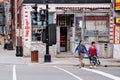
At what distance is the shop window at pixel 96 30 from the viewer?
39.2 meters

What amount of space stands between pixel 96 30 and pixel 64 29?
327cm

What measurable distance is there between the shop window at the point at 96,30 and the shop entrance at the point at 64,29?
5.73 feet

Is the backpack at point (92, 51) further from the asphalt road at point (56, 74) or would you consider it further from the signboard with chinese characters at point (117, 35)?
the signboard with chinese characters at point (117, 35)

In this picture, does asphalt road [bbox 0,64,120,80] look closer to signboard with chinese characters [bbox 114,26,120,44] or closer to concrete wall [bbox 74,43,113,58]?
signboard with chinese characters [bbox 114,26,120,44]

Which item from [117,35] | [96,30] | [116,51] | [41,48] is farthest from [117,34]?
[41,48]

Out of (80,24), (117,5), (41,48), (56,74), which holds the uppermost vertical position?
(117,5)

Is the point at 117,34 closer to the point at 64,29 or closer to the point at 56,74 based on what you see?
the point at 64,29

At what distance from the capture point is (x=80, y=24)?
3938 cm

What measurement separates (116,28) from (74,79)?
56.8ft

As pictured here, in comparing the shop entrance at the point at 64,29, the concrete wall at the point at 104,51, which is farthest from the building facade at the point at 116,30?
the shop entrance at the point at 64,29

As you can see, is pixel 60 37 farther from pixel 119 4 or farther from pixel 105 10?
pixel 119 4

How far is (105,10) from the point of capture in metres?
39.3

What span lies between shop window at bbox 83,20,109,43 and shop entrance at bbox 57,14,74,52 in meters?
1.75

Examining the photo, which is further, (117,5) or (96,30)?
(96,30)
